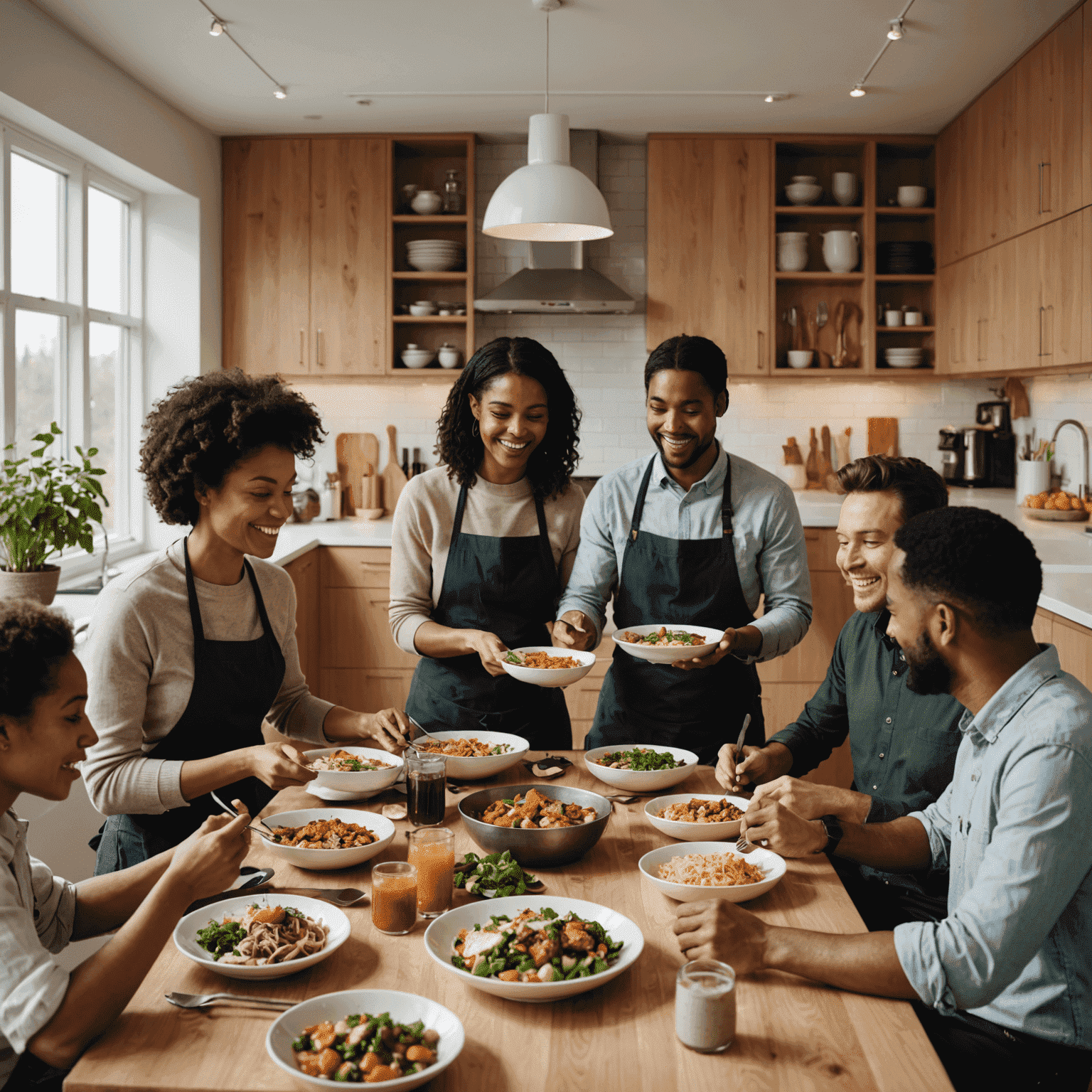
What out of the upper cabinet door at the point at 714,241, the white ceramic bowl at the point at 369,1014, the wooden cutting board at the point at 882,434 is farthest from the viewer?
the wooden cutting board at the point at 882,434

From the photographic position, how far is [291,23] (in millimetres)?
4016

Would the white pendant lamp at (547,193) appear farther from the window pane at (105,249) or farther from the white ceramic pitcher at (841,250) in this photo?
the white ceramic pitcher at (841,250)

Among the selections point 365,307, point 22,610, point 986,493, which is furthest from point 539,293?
point 22,610

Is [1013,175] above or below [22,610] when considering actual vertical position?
above

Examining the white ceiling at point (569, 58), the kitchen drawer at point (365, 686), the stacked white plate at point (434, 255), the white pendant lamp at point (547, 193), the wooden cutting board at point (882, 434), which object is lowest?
the kitchen drawer at point (365, 686)

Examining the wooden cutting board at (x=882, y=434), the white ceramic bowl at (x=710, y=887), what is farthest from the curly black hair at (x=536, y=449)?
the wooden cutting board at (x=882, y=434)

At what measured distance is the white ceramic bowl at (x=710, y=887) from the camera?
148 cm

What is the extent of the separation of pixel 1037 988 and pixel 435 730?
1584 millimetres

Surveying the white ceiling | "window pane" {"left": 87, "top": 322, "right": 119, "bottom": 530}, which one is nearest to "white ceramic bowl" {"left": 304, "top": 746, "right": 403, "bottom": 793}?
the white ceiling

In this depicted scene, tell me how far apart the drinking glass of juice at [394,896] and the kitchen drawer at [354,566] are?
352 cm

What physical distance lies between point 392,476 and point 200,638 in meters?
3.94

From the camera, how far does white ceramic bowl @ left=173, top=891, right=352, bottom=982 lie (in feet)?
4.13

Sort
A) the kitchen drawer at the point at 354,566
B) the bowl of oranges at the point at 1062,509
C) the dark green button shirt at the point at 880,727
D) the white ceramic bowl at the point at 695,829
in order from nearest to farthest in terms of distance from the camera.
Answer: the white ceramic bowl at the point at 695,829 → the dark green button shirt at the point at 880,727 → the bowl of oranges at the point at 1062,509 → the kitchen drawer at the point at 354,566

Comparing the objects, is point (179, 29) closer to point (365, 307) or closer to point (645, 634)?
point (365, 307)
